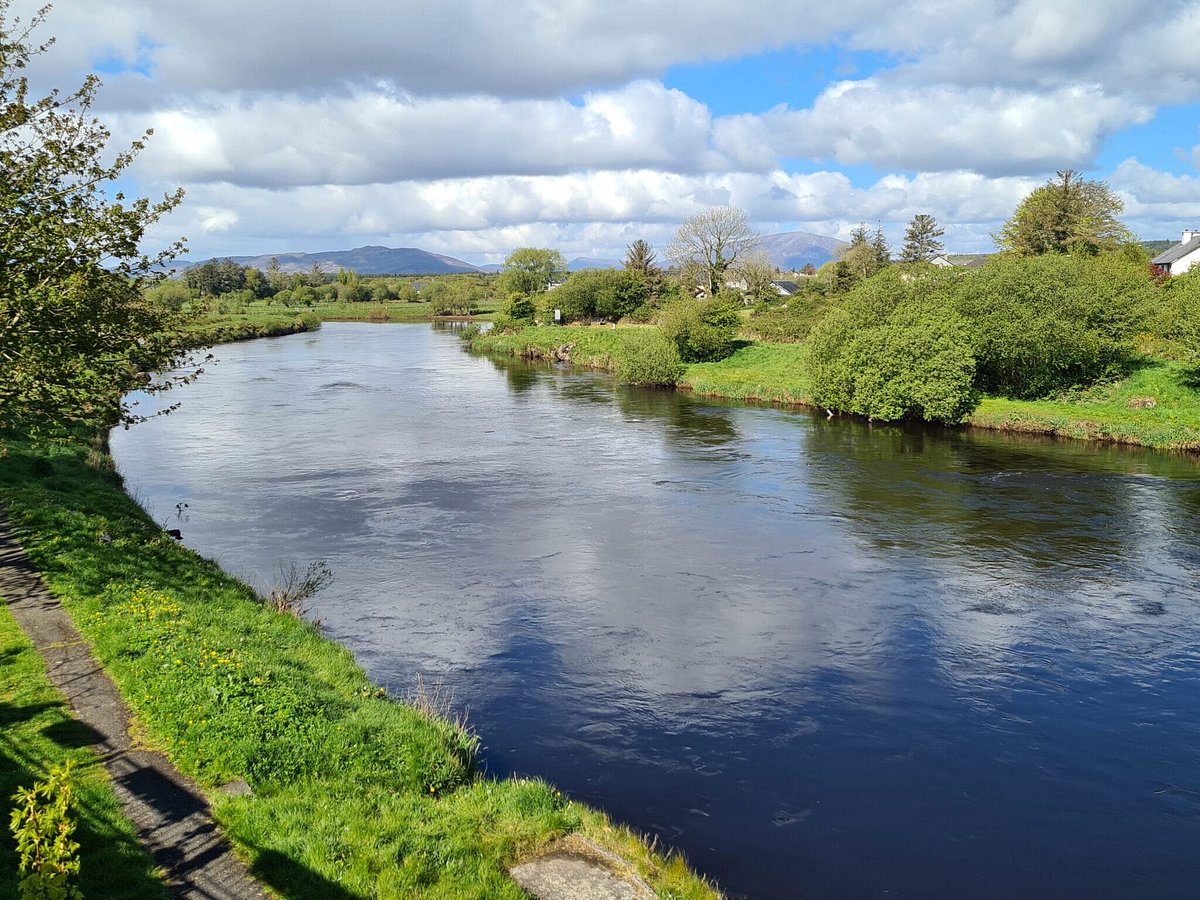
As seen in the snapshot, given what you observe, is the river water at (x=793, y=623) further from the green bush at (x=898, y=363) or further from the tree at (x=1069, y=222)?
the tree at (x=1069, y=222)

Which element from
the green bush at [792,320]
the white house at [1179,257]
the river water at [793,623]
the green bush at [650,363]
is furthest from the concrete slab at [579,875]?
the white house at [1179,257]

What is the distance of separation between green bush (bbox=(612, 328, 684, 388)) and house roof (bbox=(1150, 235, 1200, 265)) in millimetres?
65453

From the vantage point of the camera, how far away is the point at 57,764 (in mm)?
9391

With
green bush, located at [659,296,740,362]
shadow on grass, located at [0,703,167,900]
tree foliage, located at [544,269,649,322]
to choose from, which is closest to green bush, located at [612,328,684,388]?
green bush, located at [659,296,740,362]

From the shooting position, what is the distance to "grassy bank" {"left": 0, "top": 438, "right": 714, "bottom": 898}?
900cm

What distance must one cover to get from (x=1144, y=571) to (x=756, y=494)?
12089 mm

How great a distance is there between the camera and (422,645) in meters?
17.9

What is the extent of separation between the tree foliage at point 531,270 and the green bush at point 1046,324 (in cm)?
9816

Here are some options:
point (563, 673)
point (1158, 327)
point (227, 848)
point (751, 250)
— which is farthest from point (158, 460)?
point (751, 250)

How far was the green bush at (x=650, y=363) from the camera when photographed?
59.6 metres

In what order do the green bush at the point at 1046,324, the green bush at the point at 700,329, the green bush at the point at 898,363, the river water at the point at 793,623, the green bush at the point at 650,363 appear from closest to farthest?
the river water at the point at 793,623 → the green bush at the point at 898,363 → the green bush at the point at 1046,324 → the green bush at the point at 650,363 → the green bush at the point at 700,329

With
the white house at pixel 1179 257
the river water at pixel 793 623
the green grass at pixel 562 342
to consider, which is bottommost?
the river water at pixel 793 623

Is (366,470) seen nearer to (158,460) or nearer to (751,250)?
(158,460)

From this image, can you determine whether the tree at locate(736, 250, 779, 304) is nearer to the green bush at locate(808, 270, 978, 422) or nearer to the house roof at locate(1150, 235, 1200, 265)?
the house roof at locate(1150, 235, 1200, 265)
